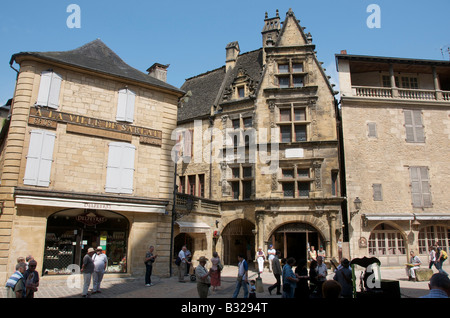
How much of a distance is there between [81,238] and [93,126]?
4.02m

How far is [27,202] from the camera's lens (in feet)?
34.6

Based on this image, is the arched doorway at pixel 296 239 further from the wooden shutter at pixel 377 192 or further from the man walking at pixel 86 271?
the man walking at pixel 86 271

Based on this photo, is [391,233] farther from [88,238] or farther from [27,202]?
[27,202]

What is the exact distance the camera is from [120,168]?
12641 mm

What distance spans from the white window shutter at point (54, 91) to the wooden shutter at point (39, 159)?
3.37 feet

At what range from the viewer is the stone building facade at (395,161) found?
1683cm


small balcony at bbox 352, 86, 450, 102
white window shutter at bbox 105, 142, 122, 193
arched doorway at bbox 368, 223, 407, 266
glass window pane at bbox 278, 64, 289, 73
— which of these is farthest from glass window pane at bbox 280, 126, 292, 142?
white window shutter at bbox 105, 142, 122, 193

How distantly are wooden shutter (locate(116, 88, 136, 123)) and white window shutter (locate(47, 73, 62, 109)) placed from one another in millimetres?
2131

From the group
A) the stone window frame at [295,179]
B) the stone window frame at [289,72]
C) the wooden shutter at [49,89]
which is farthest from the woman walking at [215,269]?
the stone window frame at [289,72]

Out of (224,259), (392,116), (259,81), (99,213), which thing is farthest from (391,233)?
(99,213)

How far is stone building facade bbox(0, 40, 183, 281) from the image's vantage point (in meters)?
10.9

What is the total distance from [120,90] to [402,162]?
1436cm

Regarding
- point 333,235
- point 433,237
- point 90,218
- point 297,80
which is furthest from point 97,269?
point 433,237

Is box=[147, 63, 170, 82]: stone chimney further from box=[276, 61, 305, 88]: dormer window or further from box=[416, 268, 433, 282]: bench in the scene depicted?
box=[416, 268, 433, 282]: bench
